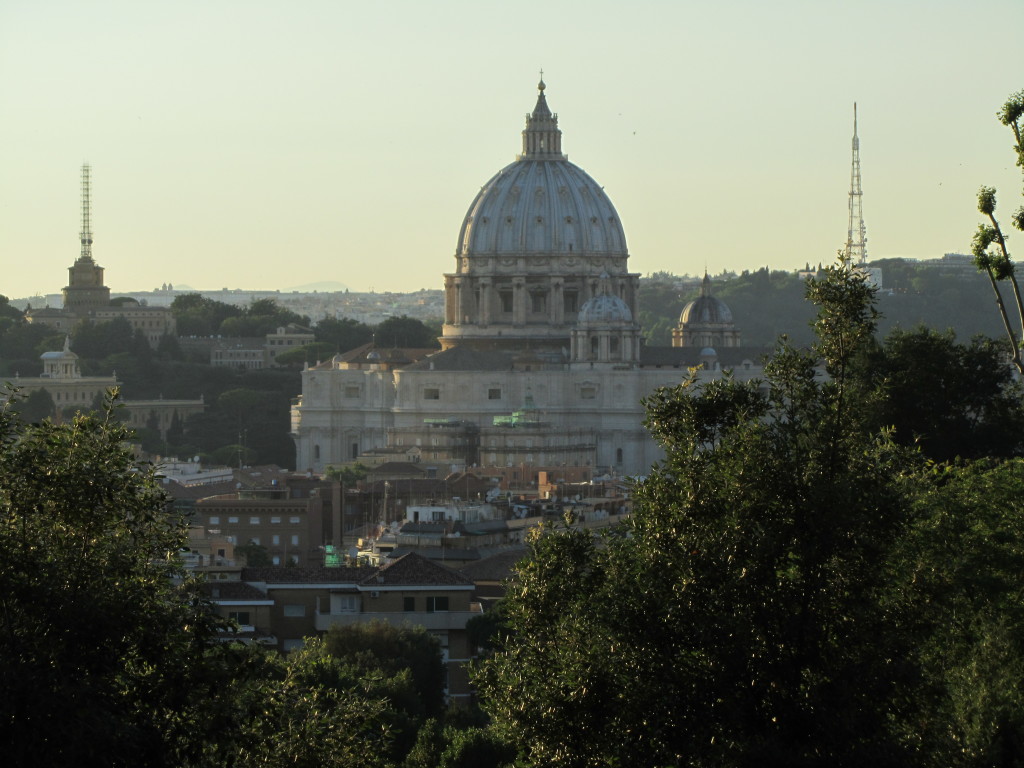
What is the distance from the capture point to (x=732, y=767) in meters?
18.0

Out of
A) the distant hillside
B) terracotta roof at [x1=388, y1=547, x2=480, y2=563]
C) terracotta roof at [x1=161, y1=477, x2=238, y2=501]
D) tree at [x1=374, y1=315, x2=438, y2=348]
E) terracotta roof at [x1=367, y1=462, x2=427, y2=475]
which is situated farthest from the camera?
the distant hillside

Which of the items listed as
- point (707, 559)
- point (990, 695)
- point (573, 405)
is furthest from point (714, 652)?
point (573, 405)

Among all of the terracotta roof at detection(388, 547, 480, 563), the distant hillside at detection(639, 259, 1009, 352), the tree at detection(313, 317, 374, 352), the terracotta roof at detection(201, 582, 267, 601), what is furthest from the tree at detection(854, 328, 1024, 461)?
the distant hillside at detection(639, 259, 1009, 352)

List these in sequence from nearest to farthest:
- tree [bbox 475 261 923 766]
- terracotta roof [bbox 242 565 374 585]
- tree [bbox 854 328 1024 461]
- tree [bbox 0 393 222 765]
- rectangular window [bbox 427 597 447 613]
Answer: tree [bbox 0 393 222 765]
tree [bbox 475 261 923 766]
tree [bbox 854 328 1024 461]
rectangular window [bbox 427 597 447 613]
terracotta roof [bbox 242 565 374 585]

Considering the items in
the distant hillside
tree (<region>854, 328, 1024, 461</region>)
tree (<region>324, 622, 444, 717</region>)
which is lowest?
tree (<region>324, 622, 444, 717</region>)

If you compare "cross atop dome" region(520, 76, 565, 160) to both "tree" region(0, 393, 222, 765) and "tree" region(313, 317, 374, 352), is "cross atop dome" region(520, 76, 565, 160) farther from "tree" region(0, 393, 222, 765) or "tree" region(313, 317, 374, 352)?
"tree" region(0, 393, 222, 765)

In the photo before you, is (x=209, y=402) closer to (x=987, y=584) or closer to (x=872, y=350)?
(x=872, y=350)

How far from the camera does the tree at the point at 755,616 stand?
18516 millimetres

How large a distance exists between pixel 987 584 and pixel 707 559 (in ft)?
18.2

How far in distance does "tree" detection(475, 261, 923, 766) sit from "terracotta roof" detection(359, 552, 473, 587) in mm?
21527

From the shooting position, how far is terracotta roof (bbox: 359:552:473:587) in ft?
136

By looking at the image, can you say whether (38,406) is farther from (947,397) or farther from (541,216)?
(947,397)

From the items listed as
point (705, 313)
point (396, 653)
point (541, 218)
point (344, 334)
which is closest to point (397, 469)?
point (705, 313)

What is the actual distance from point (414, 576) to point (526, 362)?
59.4m
